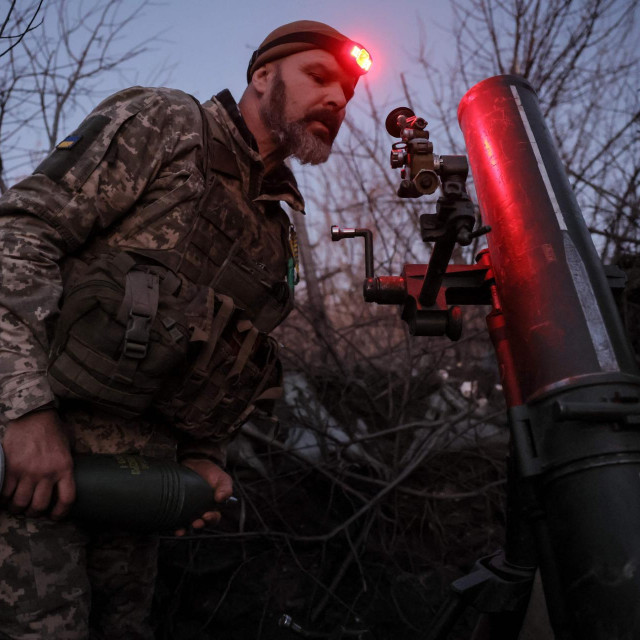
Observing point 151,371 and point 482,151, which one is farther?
point 151,371

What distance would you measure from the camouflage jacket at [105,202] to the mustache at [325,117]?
282mm

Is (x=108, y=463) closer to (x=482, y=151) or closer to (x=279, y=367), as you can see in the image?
(x=279, y=367)

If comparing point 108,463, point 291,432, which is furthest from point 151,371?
point 291,432

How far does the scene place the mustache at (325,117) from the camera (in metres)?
2.12

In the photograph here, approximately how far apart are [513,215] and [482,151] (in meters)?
0.25

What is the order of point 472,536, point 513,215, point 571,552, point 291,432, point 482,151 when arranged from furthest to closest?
point 291,432
point 472,536
point 482,151
point 513,215
point 571,552

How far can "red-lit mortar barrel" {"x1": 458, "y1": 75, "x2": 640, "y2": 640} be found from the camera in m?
0.89

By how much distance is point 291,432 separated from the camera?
3484mm

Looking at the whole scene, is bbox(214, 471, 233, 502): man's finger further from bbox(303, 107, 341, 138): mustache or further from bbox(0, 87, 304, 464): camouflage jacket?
bbox(303, 107, 341, 138): mustache

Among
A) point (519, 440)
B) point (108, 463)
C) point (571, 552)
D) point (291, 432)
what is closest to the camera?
point (571, 552)

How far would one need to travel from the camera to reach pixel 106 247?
1.75 metres

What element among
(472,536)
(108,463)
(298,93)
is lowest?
(472,536)

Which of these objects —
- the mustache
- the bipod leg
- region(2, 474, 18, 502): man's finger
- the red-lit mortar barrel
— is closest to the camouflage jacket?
region(2, 474, 18, 502): man's finger

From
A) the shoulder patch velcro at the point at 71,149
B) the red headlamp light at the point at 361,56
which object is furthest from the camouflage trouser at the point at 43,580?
the red headlamp light at the point at 361,56
